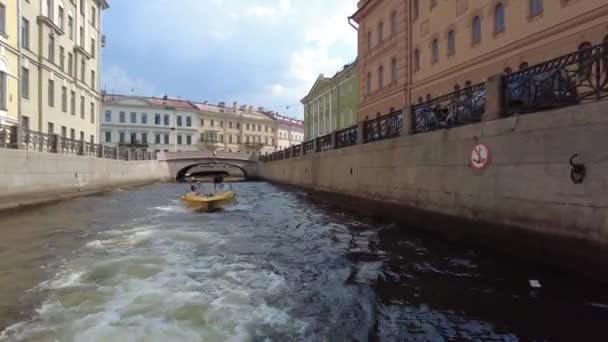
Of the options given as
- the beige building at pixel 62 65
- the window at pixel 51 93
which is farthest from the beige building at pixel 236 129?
the window at pixel 51 93

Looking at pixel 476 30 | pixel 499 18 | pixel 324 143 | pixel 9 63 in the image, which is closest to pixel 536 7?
pixel 499 18

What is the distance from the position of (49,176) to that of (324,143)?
13.5m

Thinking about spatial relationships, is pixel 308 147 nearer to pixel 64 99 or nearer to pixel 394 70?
pixel 394 70

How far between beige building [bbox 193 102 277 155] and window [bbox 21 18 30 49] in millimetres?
55895

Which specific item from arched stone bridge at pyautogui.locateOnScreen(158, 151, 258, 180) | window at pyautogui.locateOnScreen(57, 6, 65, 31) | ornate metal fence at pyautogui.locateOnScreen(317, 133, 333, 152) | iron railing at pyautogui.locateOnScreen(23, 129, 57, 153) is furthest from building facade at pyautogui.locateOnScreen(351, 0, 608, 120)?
arched stone bridge at pyautogui.locateOnScreen(158, 151, 258, 180)

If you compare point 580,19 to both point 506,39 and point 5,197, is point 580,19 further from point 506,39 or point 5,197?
point 5,197

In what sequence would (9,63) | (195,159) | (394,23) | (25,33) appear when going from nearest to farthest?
1. (9,63)
2. (25,33)
3. (394,23)
4. (195,159)

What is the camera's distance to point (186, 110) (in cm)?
8225

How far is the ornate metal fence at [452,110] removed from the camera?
1030 cm

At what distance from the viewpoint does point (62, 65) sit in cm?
3316

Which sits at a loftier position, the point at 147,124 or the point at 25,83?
the point at 147,124

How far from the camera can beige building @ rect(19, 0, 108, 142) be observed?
27344 mm

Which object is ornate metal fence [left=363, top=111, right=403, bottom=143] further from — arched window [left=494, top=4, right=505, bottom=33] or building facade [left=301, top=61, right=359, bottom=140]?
building facade [left=301, top=61, right=359, bottom=140]

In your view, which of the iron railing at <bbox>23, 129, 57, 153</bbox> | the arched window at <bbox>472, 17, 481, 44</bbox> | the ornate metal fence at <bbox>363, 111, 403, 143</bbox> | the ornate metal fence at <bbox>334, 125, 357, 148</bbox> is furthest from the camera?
the arched window at <bbox>472, 17, 481, 44</bbox>
